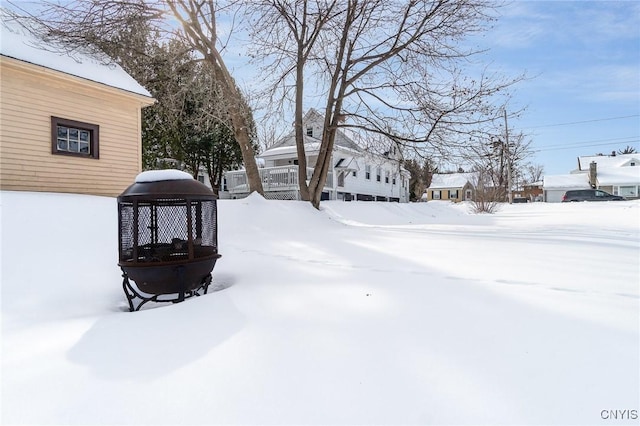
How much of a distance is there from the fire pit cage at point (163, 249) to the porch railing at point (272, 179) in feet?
38.1

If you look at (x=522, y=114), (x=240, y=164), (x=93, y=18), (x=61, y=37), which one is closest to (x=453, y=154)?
(x=522, y=114)

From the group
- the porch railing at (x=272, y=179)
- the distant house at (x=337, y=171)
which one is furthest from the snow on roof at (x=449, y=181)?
the porch railing at (x=272, y=179)

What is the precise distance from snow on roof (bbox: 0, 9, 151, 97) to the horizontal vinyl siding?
0.87 feet

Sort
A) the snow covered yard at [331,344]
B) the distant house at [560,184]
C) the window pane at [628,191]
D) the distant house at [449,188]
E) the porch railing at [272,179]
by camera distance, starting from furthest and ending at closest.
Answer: the distant house at [449,188] < the distant house at [560,184] < the window pane at [628,191] < the porch railing at [272,179] < the snow covered yard at [331,344]

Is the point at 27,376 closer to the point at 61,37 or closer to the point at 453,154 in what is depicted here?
the point at 453,154

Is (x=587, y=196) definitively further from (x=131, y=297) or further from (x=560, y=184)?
(x=131, y=297)

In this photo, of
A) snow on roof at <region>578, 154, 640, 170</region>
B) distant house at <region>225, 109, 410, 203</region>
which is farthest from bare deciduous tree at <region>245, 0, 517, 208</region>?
snow on roof at <region>578, 154, 640, 170</region>

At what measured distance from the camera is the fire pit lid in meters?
2.81

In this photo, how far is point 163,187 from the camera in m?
2.85

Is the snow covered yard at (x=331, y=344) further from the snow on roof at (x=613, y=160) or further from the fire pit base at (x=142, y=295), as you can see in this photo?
the snow on roof at (x=613, y=160)

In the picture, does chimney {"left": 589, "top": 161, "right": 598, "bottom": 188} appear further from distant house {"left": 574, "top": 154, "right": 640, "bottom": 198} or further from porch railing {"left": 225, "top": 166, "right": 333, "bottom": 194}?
porch railing {"left": 225, "top": 166, "right": 333, "bottom": 194}

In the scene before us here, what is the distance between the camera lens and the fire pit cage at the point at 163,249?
9.23ft

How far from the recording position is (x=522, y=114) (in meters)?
7.79

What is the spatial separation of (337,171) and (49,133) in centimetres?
1302
